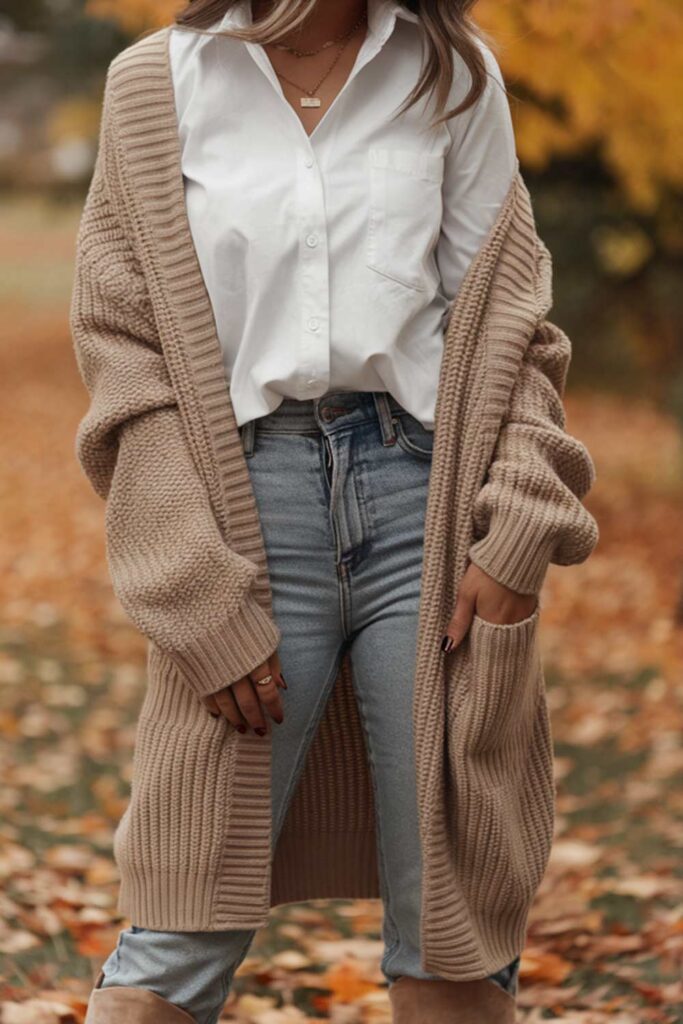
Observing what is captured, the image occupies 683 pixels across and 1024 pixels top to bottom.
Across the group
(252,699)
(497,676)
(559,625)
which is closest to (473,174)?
(497,676)

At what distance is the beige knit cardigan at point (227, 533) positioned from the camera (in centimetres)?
225

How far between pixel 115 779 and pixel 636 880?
1.74 metres

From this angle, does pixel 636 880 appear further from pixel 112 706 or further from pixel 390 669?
pixel 112 706

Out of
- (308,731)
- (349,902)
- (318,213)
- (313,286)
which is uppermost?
(318,213)

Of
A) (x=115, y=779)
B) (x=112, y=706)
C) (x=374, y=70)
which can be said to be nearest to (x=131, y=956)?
(x=374, y=70)

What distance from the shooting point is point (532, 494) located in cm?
232

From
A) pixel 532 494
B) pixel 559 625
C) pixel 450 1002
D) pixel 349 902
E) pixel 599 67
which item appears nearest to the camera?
pixel 532 494

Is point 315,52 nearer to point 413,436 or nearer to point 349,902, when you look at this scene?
point 413,436

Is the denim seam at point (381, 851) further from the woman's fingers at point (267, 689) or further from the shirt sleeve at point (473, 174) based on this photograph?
the shirt sleeve at point (473, 174)

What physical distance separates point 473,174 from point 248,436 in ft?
1.89

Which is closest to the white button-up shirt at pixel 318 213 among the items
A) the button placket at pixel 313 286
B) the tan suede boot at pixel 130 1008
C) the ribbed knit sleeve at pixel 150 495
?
the button placket at pixel 313 286

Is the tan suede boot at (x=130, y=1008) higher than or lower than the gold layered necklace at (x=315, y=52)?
lower

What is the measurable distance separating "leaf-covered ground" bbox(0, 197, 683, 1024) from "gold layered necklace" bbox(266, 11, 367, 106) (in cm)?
189

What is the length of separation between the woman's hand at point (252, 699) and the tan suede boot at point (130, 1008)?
0.44 m
